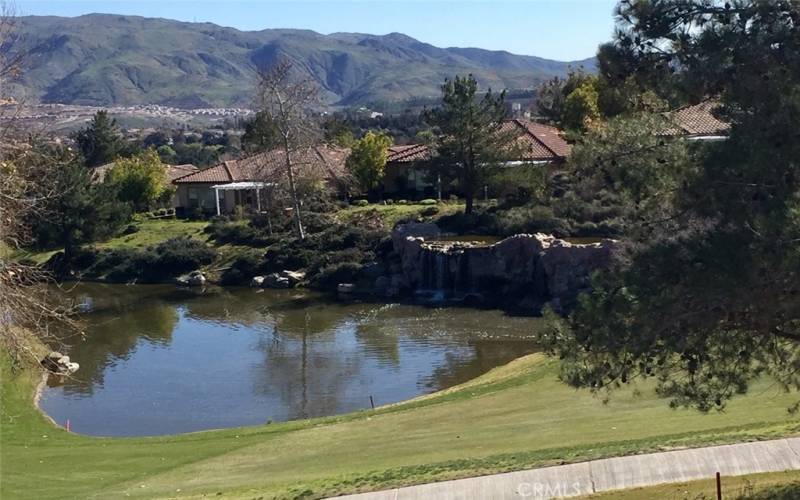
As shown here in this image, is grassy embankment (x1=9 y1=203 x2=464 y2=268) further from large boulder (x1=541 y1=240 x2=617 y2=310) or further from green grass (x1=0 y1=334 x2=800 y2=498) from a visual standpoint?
green grass (x1=0 y1=334 x2=800 y2=498)

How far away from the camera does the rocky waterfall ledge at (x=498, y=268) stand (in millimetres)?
38750

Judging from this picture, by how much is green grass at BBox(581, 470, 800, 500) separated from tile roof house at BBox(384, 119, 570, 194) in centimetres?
3888

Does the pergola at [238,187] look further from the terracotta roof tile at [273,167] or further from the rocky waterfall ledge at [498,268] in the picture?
the rocky waterfall ledge at [498,268]

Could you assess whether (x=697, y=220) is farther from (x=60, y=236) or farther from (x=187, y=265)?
(x=60, y=236)

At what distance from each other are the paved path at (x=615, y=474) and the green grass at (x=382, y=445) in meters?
0.43

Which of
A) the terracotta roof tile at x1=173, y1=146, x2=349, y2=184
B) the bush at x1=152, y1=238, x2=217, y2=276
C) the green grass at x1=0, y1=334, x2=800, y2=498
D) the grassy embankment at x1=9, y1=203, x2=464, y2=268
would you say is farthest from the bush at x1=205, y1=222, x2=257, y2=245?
the green grass at x1=0, y1=334, x2=800, y2=498

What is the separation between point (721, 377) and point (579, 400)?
8460 mm

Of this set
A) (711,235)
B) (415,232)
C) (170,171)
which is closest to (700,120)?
(711,235)

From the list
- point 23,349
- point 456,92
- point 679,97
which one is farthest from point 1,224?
point 456,92

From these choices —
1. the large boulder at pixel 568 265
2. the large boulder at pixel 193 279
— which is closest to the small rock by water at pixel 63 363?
the large boulder at pixel 568 265

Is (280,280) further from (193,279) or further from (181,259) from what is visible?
(181,259)

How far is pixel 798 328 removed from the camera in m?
11.0

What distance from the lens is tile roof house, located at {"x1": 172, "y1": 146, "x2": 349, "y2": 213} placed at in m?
55.8

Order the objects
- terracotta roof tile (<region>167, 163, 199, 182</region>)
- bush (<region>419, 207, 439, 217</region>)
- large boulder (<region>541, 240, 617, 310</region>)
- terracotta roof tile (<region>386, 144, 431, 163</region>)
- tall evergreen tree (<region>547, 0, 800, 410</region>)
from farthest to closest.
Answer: terracotta roof tile (<region>167, 163, 199, 182</region>), terracotta roof tile (<region>386, 144, 431, 163</region>), bush (<region>419, 207, 439, 217</region>), large boulder (<region>541, 240, 617, 310</region>), tall evergreen tree (<region>547, 0, 800, 410</region>)
